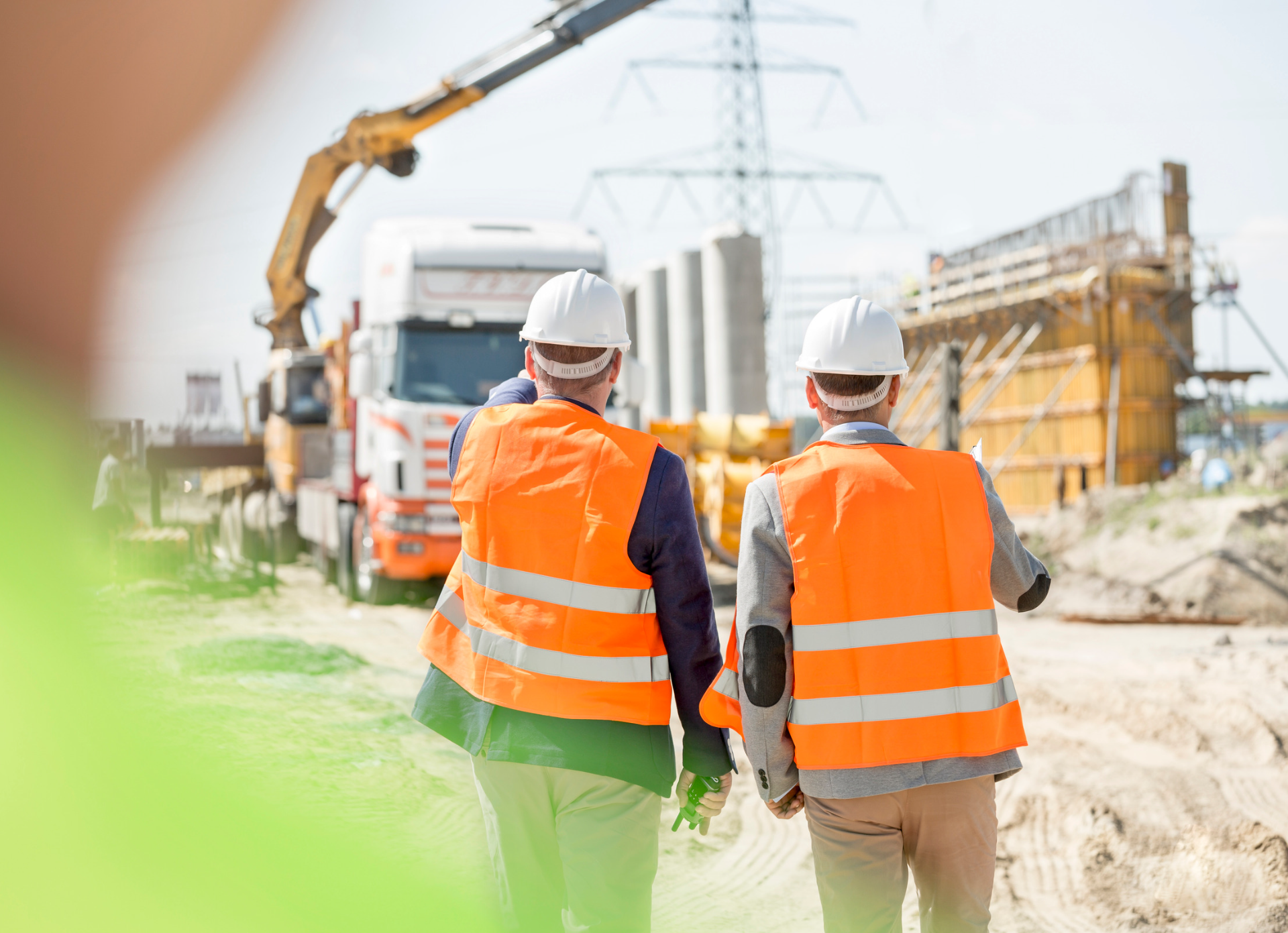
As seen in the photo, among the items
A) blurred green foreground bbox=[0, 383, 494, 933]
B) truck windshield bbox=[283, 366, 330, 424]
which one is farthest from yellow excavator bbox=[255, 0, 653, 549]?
blurred green foreground bbox=[0, 383, 494, 933]

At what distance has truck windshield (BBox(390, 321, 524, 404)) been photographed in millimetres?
10359

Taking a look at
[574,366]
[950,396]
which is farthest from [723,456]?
[574,366]

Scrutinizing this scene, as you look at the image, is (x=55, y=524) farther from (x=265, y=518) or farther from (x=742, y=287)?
(x=742, y=287)

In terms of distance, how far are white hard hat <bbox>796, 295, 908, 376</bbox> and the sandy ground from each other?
106 inches

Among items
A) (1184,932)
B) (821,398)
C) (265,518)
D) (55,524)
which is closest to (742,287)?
(265,518)

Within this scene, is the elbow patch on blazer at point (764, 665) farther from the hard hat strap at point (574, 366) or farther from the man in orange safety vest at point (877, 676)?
the hard hat strap at point (574, 366)

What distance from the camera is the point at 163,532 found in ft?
36.9

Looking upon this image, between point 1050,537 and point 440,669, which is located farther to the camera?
point 1050,537

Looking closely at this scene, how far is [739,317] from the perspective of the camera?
1675cm

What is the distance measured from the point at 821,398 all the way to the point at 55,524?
5.95 m

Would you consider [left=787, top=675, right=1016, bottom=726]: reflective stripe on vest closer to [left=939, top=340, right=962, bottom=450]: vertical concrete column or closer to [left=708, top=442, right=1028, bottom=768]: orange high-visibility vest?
[left=708, top=442, right=1028, bottom=768]: orange high-visibility vest

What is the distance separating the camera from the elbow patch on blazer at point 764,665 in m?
2.39

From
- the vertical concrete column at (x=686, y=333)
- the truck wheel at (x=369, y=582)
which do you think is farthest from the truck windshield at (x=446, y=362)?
the vertical concrete column at (x=686, y=333)

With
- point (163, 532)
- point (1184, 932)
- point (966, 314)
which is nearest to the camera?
point (1184, 932)
